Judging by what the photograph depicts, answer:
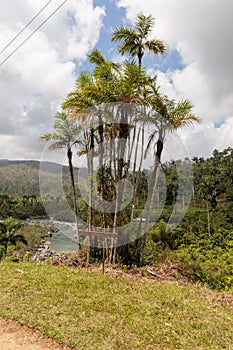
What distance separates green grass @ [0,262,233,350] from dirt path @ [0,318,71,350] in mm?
74

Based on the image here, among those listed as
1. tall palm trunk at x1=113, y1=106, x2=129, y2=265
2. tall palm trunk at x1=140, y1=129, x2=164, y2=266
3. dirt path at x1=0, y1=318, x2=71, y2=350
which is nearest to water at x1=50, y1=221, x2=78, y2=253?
tall palm trunk at x1=113, y1=106, x2=129, y2=265

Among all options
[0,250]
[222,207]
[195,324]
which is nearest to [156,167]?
[195,324]

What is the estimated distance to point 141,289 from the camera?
4.43 meters

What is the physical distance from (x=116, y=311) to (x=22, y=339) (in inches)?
43.8

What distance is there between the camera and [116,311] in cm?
349

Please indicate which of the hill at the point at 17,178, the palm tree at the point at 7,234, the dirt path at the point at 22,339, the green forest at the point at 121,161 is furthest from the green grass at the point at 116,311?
the hill at the point at 17,178

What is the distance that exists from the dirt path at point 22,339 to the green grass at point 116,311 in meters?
0.07

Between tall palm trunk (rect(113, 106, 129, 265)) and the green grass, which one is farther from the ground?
tall palm trunk (rect(113, 106, 129, 265))

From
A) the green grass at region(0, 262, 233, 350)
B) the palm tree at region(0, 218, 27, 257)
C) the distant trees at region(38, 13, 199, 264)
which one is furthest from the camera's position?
the palm tree at region(0, 218, 27, 257)

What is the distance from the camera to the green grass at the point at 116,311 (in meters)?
2.85

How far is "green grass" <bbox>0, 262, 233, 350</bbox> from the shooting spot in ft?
9.36

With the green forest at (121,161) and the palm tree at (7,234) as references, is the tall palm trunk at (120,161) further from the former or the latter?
the palm tree at (7,234)

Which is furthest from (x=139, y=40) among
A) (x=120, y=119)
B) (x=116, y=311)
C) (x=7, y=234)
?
(x=7, y=234)

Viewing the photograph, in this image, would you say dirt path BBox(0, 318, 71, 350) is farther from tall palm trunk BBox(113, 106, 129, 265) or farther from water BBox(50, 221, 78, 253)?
water BBox(50, 221, 78, 253)
